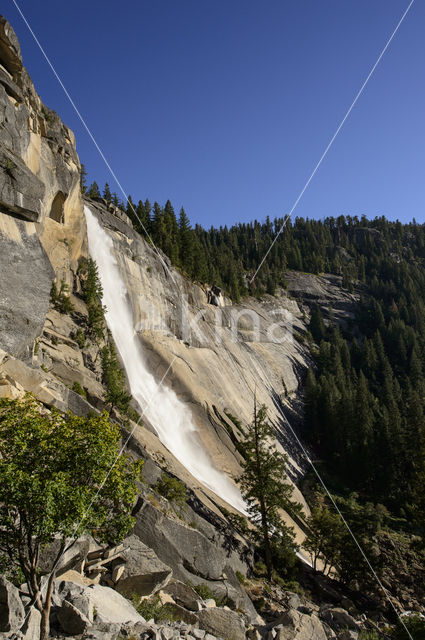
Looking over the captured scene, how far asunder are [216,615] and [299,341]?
74.7m

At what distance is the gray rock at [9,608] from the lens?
7477 mm

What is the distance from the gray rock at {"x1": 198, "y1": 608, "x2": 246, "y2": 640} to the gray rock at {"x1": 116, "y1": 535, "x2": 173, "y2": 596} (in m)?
1.59

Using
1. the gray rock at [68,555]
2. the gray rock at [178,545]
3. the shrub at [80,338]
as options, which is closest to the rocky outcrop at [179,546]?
the gray rock at [178,545]

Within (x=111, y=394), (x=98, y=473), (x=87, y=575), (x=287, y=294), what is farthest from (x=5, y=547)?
(x=287, y=294)

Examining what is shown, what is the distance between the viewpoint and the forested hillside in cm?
5169

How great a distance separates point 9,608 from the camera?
7.60 metres

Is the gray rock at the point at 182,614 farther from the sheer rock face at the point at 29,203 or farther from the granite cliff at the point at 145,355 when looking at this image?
the sheer rock face at the point at 29,203

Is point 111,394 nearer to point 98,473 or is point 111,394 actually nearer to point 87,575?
point 87,575

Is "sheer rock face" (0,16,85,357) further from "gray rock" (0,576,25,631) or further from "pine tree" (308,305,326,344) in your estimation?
"pine tree" (308,305,326,344)

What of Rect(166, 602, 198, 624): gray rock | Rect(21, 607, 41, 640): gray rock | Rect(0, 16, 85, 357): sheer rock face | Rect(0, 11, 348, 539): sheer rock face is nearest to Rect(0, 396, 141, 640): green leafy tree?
Rect(21, 607, 41, 640): gray rock

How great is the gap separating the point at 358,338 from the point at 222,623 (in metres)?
99.0

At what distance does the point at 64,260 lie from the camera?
1319 inches

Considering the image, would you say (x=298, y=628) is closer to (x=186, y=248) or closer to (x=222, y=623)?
(x=222, y=623)

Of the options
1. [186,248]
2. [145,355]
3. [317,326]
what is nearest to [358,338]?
[317,326]
